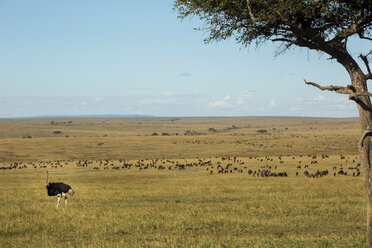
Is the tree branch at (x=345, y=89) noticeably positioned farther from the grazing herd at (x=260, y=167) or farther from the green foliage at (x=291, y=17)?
the grazing herd at (x=260, y=167)

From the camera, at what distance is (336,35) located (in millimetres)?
13008

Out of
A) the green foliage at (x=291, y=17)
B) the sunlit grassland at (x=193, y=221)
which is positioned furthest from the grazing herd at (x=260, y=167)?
the green foliage at (x=291, y=17)

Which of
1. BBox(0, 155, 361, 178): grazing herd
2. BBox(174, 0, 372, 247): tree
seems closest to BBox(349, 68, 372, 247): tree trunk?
BBox(174, 0, 372, 247): tree

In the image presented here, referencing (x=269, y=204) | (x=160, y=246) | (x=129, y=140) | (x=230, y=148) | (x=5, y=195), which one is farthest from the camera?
(x=129, y=140)

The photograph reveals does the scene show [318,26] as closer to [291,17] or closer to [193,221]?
[291,17]

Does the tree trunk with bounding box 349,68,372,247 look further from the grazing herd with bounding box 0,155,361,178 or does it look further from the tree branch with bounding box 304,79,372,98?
the grazing herd with bounding box 0,155,361,178

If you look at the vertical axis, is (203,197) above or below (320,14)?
below

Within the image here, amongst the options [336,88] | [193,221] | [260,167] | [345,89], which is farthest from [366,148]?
[260,167]

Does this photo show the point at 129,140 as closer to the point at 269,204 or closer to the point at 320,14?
the point at 269,204

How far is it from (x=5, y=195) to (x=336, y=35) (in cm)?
2057

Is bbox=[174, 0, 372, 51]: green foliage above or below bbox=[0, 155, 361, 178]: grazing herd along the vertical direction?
above

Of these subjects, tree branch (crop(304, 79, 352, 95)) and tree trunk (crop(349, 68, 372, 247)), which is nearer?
tree trunk (crop(349, 68, 372, 247))

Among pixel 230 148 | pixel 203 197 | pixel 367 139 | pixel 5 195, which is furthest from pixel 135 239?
pixel 230 148

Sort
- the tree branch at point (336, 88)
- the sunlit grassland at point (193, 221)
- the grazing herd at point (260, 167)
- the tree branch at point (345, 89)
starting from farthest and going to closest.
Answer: the grazing herd at point (260, 167) → the sunlit grassland at point (193, 221) → the tree branch at point (336, 88) → the tree branch at point (345, 89)
